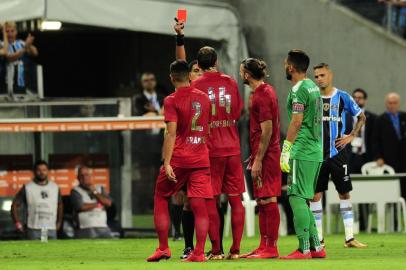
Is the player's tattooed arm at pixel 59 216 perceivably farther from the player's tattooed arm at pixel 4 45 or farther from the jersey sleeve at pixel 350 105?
the jersey sleeve at pixel 350 105

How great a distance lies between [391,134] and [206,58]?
9.24m

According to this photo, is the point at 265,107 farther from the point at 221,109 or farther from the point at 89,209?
the point at 89,209

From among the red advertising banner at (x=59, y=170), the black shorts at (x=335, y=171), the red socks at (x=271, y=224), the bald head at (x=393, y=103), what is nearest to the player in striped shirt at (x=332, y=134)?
the black shorts at (x=335, y=171)

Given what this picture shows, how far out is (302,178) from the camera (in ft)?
51.1

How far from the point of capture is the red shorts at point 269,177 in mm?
16172

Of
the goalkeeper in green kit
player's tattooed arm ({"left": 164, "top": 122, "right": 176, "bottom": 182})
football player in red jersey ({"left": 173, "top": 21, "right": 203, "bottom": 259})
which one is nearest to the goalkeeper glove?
the goalkeeper in green kit

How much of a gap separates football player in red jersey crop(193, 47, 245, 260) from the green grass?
2.07 ft

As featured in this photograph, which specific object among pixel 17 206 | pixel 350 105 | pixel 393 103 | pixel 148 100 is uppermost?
pixel 148 100

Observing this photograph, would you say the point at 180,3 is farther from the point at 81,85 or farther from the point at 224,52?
the point at 81,85

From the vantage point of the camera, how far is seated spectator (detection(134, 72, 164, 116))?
24219 millimetres

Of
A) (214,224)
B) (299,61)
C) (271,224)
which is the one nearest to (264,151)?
(271,224)

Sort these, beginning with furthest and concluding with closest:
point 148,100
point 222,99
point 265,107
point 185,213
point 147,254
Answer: point 148,100, point 147,254, point 185,213, point 222,99, point 265,107

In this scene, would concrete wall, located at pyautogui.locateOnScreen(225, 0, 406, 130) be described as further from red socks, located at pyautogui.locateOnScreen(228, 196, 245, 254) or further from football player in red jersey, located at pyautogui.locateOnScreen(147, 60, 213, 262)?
football player in red jersey, located at pyautogui.locateOnScreen(147, 60, 213, 262)

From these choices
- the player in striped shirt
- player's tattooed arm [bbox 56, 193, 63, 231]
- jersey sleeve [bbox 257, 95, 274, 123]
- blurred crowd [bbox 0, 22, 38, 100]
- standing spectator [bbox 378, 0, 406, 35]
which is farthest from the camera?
standing spectator [bbox 378, 0, 406, 35]
